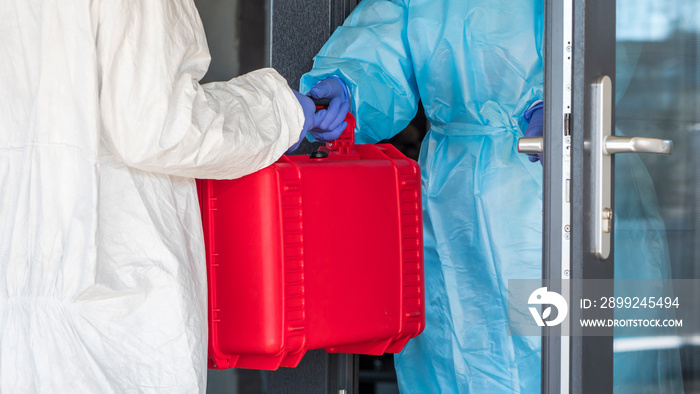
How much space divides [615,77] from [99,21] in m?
0.69

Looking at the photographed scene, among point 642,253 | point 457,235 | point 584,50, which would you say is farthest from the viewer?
point 457,235

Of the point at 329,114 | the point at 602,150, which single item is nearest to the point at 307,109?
the point at 329,114

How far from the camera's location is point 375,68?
4.92 feet

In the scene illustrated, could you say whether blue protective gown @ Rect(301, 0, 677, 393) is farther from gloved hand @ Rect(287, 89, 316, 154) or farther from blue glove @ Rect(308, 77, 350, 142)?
gloved hand @ Rect(287, 89, 316, 154)

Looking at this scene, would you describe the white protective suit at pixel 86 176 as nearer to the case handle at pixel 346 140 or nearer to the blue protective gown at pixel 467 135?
the case handle at pixel 346 140

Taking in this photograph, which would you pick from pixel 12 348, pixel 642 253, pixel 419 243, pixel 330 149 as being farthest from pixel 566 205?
pixel 12 348

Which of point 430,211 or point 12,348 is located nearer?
point 12,348

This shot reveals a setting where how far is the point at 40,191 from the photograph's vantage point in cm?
94

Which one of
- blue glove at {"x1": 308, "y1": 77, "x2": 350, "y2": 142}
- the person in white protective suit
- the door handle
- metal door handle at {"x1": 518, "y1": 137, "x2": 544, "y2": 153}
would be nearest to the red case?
blue glove at {"x1": 308, "y1": 77, "x2": 350, "y2": 142}

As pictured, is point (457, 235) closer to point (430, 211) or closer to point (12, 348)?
point (430, 211)

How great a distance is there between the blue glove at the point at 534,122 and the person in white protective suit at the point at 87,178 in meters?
0.61

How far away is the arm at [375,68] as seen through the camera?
1.46 metres

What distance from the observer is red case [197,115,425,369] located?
115 centimetres

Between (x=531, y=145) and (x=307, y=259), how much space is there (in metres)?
0.41
